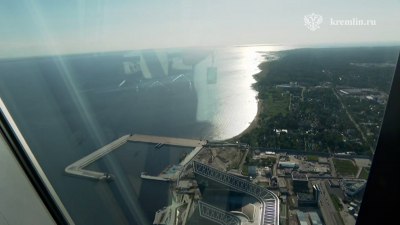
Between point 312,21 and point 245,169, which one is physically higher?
point 312,21

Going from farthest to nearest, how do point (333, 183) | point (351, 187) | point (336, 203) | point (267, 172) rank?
point (267, 172), point (333, 183), point (336, 203), point (351, 187)

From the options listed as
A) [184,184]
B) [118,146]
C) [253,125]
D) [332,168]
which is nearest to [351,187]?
[332,168]

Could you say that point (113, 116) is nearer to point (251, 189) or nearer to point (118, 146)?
point (118, 146)

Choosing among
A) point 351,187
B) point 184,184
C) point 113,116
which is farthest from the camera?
point 113,116

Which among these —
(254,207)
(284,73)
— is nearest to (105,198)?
(254,207)

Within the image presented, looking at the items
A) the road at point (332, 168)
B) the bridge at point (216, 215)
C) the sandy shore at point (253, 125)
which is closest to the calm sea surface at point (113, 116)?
the sandy shore at point (253, 125)

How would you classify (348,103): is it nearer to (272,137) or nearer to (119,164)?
(272,137)
